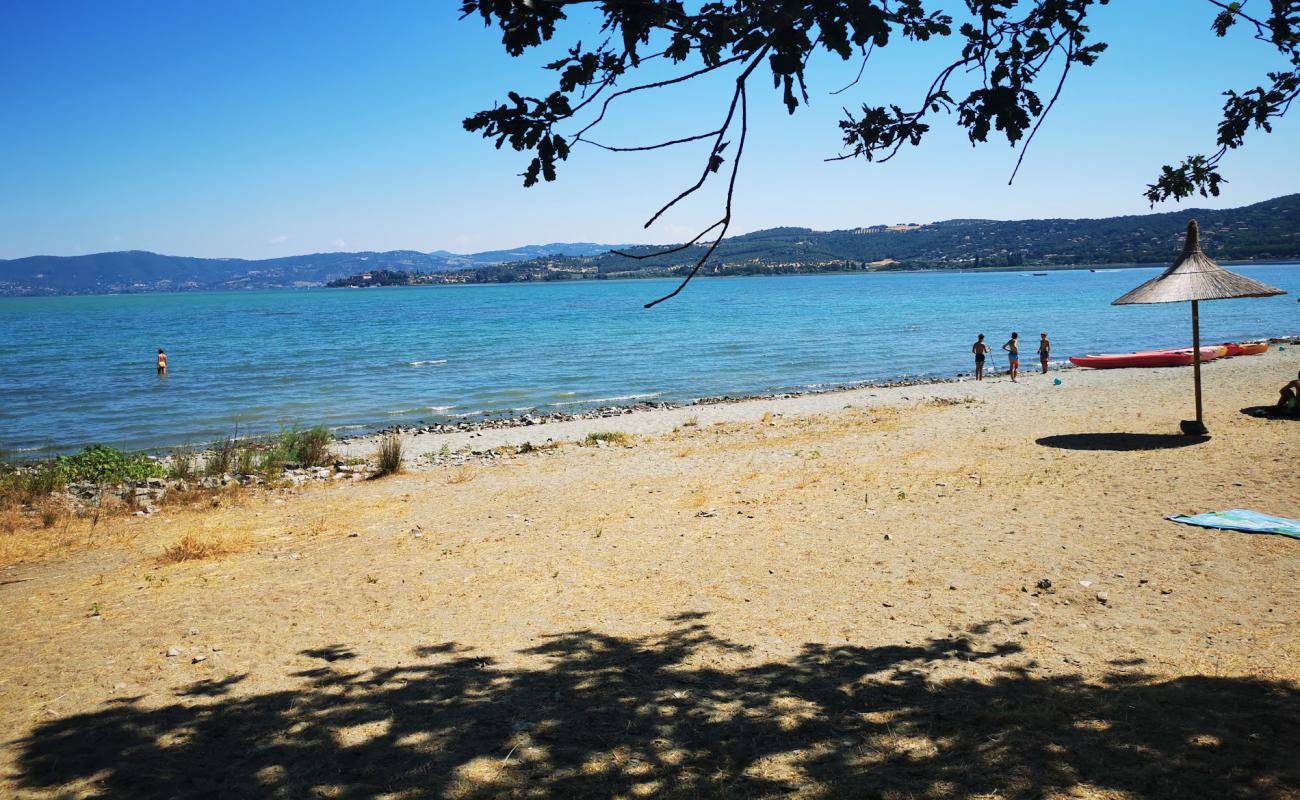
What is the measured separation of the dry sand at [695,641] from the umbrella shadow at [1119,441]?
813 mm

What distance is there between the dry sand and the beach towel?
0.77 ft

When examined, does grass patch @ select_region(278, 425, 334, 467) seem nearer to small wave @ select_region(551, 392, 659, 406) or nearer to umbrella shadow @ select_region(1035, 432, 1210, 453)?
small wave @ select_region(551, 392, 659, 406)

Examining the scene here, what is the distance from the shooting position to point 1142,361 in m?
28.2

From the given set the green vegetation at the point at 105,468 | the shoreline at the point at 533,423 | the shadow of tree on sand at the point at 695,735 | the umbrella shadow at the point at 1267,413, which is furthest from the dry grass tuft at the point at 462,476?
the umbrella shadow at the point at 1267,413

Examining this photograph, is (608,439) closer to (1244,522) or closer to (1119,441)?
(1119,441)

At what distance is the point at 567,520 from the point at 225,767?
5839mm

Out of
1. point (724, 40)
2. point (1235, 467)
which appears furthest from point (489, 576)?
point (1235, 467)

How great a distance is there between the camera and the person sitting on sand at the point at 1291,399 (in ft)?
43.2

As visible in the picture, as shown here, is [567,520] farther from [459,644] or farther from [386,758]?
[386,758]

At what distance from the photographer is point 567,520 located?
9977 mm

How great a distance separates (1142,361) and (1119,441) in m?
18.1

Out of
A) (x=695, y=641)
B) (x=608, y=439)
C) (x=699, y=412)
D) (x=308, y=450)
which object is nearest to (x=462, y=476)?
(x=308, y=450)

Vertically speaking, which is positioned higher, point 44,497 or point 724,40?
point 724,40

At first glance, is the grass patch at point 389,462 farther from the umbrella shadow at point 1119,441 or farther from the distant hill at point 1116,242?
the distant hill at point 1116,242
